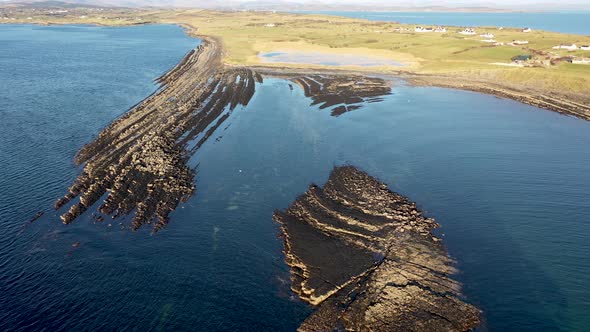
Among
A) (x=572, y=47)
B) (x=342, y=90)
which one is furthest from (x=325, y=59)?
(x=572, y=47)

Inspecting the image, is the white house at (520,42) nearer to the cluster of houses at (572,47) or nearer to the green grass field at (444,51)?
the green grass field at (444,51)

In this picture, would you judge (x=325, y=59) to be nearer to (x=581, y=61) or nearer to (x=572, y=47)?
(x=581, y=61)

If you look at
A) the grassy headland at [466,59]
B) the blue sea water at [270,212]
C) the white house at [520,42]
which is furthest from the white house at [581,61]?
the blue sea water at [270,212]

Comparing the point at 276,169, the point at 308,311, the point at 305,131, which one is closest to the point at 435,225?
the point at 308,311

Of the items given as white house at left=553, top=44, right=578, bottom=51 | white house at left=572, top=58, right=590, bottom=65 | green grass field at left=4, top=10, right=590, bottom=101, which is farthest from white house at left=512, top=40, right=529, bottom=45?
white house at left=572, top=58, right=590, bottom=65

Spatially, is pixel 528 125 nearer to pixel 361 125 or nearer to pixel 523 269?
pixel 361 125

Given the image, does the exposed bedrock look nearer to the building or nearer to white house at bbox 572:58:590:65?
the building
